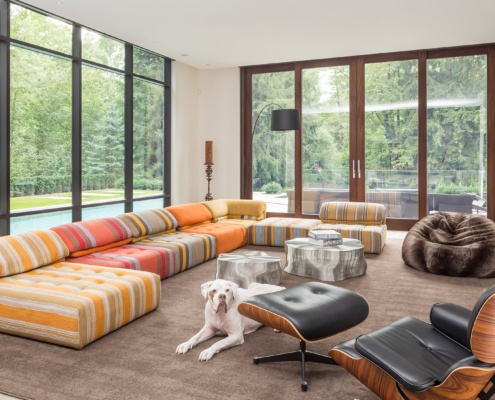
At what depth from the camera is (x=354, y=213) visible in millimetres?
6594

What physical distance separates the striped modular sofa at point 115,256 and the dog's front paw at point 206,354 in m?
0.73

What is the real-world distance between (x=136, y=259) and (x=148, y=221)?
113cm

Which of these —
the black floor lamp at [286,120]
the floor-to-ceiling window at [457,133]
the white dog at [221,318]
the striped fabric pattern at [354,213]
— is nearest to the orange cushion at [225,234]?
the striped fabric pattern at [354,213]

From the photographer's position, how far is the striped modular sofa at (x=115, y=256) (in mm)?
3004

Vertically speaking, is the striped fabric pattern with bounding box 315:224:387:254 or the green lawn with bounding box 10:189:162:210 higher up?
the green lawn with bounding box 10:189:162:210

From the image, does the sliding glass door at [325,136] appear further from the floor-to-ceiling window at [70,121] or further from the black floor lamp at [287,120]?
the floor-to-ceiling window at [70,121]

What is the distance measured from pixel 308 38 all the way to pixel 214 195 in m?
3.69

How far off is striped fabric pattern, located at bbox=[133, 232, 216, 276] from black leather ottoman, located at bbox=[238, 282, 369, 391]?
7.23 feet

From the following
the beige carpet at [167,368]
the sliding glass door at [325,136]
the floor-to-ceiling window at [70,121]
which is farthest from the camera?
the sliding glass door at [325,136]

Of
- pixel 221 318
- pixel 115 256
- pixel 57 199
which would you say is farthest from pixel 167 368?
pixel 57 199

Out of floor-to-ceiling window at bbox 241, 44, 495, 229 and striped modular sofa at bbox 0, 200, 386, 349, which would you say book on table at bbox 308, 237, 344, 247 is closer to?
striped modular sofa at bbox 0, 200, 386, 349

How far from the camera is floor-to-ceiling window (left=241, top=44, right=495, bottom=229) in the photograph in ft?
25.8

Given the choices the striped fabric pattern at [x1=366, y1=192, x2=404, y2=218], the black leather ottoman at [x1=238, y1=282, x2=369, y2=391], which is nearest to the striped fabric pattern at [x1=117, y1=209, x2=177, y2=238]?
the black leather ottoman at [x1=238, y1=282, x2=369, y2=391]

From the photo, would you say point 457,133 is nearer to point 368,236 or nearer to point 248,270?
point 368,236
